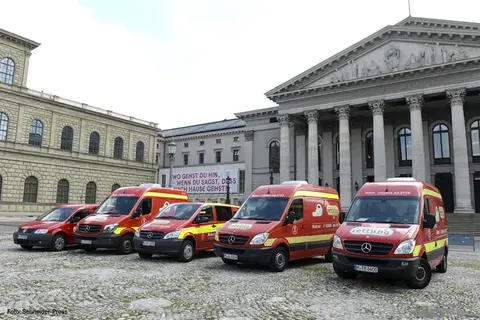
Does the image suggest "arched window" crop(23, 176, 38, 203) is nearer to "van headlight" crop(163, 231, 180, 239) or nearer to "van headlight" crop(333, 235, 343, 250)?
"van headlight" crop(163, 231, 180, 239)

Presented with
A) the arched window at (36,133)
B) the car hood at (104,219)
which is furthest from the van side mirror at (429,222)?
the arched window at (36,133)

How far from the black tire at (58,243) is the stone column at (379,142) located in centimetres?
2536

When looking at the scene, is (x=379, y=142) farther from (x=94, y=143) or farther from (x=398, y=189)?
(x=94, y=143)

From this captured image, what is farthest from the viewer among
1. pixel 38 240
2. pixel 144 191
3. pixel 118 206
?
pixel 144 191

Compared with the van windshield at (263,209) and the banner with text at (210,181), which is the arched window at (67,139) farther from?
the van windshield at (263,209)

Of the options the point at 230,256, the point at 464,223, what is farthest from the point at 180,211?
the point at 464,223

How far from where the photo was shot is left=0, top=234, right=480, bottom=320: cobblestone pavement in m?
6.02

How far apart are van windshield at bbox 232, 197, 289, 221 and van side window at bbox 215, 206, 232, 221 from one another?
2060 millimetres

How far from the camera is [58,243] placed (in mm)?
13789

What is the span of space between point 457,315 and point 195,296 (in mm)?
4486

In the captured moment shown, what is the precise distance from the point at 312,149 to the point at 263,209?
25305mm

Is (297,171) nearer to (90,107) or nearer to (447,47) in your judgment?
(447,47)

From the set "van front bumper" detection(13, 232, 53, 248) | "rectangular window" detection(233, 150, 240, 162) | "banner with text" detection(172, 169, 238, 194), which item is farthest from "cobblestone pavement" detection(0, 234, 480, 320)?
"rectangular window" detection(233, 150, 240, 162)

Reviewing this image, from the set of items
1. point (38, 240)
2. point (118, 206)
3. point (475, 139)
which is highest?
point (475, 139)
